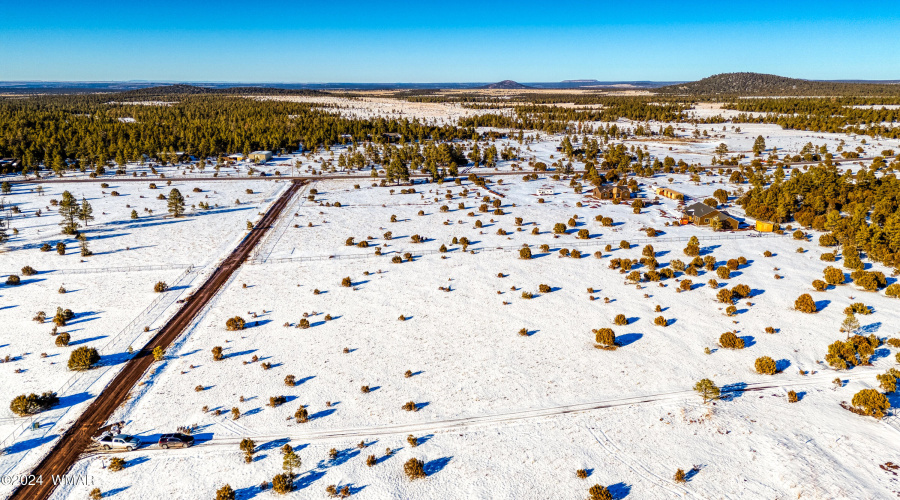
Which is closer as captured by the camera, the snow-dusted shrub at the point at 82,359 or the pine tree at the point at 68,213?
the snow-dusted shrub at the point at 82,359

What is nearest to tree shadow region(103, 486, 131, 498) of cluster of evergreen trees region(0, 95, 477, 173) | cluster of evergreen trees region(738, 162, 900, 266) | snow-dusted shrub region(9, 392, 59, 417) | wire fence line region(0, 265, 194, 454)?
wire fence line region(0, 265, 194, 454)

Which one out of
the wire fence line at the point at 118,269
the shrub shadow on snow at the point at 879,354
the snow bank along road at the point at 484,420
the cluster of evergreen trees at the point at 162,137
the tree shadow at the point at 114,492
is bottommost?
the tree shadow at the point at 114,492

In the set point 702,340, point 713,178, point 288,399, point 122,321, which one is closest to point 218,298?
point 122,321

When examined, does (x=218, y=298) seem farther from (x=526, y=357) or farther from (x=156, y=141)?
(x=156, y=141)

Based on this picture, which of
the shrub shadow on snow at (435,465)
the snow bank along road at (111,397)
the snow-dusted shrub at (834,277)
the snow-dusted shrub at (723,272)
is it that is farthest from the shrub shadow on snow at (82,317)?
the snow-dusted shrub at (834,277)

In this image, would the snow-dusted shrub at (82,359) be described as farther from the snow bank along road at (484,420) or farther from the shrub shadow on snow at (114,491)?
the shrub shadow on snow at (114,491)

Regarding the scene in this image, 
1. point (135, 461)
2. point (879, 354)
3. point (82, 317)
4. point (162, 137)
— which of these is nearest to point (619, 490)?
point (135, 461)

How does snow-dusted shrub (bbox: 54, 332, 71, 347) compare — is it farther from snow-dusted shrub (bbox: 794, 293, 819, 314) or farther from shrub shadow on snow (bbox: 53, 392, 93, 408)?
snow-dusted shrub (bbox: 794, 293, 819, 314)

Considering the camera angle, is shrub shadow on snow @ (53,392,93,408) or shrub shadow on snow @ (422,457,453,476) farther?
shrub shadow on snow @ (53,392,93,408)
